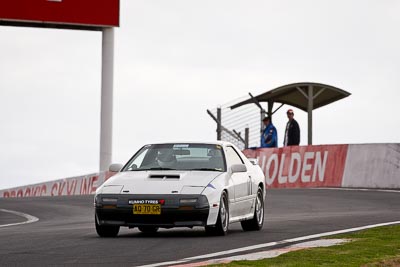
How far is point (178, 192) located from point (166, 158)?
3.96 feet

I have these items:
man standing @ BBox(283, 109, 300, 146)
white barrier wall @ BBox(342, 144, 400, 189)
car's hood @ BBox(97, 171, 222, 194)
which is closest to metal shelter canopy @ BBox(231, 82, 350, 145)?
man standing @ BBox(283, 109, 300, 146)

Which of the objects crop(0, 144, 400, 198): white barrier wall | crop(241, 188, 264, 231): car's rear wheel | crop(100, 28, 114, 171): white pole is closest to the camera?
crop(241, 188, 264, 231): car's rear wheel

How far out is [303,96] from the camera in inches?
1415

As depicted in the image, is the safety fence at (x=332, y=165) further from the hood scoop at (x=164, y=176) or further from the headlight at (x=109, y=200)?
the headlight at (x=109, y=200)

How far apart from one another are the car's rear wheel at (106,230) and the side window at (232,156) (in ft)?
6.07

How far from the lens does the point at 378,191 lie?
1136 inches

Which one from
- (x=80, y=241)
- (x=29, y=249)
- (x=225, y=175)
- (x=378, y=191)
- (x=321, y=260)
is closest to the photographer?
(x=321, y=260)

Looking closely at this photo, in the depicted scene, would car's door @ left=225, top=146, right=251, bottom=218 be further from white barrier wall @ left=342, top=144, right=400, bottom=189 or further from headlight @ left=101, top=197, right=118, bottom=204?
white barrier wall @ left=342, top=144, right=400, bottom=189

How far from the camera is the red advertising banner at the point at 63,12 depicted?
139 ft

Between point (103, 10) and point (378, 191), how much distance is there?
17.7 meters

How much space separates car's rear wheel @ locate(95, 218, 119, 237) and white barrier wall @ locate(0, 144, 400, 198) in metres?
16.1

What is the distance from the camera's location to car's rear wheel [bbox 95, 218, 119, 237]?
14953mm

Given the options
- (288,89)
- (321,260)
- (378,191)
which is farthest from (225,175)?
(288,89)

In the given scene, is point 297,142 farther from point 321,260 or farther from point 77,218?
point 321,260
